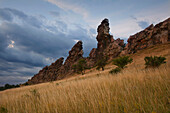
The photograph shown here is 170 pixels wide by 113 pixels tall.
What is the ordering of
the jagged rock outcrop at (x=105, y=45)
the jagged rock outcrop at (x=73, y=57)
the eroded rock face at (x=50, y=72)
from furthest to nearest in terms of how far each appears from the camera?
the eroded rock face at (x=50, y=72)
the jagged rock outcrop at (x=73, y=57)
the jagged rock outcrop at (x=105, y=45)

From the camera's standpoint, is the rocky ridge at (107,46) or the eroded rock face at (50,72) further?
the eroded rock face at (50,72)

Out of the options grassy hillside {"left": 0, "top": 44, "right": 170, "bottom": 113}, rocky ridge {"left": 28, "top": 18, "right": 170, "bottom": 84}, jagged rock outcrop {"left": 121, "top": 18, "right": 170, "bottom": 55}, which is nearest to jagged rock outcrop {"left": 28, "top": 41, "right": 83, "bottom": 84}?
rocky ridge {"left": 28, "top": 18, "right": 170, "bottom": 84}

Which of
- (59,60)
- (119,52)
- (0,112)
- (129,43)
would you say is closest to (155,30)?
(129,43)

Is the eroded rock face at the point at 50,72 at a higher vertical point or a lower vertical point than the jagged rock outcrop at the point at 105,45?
lower

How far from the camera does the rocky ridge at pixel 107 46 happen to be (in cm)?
4659

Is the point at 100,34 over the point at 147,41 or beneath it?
over

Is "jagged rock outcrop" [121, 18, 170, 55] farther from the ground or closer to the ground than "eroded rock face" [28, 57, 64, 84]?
farther from the ground

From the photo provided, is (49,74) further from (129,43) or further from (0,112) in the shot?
(0,112)

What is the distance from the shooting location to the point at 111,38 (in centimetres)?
7844

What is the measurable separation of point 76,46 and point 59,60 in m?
26.5

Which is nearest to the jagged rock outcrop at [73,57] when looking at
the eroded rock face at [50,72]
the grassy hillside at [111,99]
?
the eroded rock face at [50,72]

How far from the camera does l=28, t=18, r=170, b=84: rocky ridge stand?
4659cm

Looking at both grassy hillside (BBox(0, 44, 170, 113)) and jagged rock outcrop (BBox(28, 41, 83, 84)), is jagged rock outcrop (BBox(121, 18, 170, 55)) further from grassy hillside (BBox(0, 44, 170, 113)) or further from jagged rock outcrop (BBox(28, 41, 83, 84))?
grassy hillside (BBox(0, 44, 170, 113))

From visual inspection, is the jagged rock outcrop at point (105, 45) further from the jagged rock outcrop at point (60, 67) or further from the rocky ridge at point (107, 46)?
→ the jagged rock outcrop at point (60, 67)
